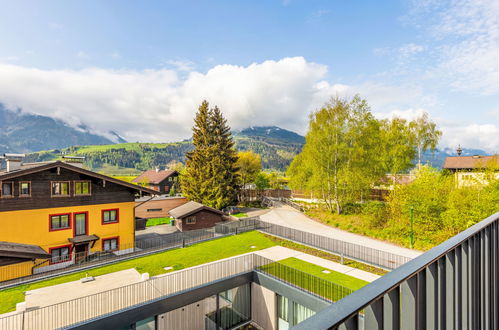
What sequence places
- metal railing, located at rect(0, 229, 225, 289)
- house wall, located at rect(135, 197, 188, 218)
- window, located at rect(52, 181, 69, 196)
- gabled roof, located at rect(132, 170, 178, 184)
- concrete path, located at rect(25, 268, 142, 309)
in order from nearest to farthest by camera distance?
1. concrete path, located at rect(25, 268, 142, 309)
2. metal railing, located at rect(0, 229, 225, 289)
3. window, located at rect(52, 181, 69, 196)
4. house wall, located at rect(135, 197, 188, 218)
5. gabled roof, located at rect(132, 170, 178, 184)

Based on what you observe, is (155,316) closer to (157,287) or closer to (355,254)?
(157,287)

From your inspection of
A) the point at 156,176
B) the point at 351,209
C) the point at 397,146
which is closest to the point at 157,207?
the point at 156,176

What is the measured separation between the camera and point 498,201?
16094mm

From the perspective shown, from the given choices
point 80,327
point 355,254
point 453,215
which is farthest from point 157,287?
point 453,215

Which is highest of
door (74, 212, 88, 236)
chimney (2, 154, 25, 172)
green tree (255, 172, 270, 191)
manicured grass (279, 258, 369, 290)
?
chimney (2, 154, 25, 172)

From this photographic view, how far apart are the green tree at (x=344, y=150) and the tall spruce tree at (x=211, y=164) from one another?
12843 millimetres

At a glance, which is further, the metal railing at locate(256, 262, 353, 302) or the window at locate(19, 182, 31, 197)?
the window at locate(19, 182, 31, 197)

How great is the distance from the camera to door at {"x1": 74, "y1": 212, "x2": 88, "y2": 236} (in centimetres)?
1929

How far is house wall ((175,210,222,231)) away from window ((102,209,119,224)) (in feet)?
25.9

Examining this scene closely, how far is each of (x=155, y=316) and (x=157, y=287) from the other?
120 centimetres

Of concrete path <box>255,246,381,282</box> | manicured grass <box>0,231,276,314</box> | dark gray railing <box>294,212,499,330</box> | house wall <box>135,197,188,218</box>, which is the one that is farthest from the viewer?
house wall <box>135,197,188,218</box>

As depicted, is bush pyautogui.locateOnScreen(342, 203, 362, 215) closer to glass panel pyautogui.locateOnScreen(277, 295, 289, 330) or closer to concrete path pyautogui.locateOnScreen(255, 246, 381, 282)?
concrete path pyautogui.locateOnScreen(255, 246, 381, 282)

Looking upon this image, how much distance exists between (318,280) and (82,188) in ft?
57.7

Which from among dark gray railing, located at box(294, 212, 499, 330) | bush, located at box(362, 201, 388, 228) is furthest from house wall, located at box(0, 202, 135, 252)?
dark gray railing, located at box(294, 212, 499, 330)
